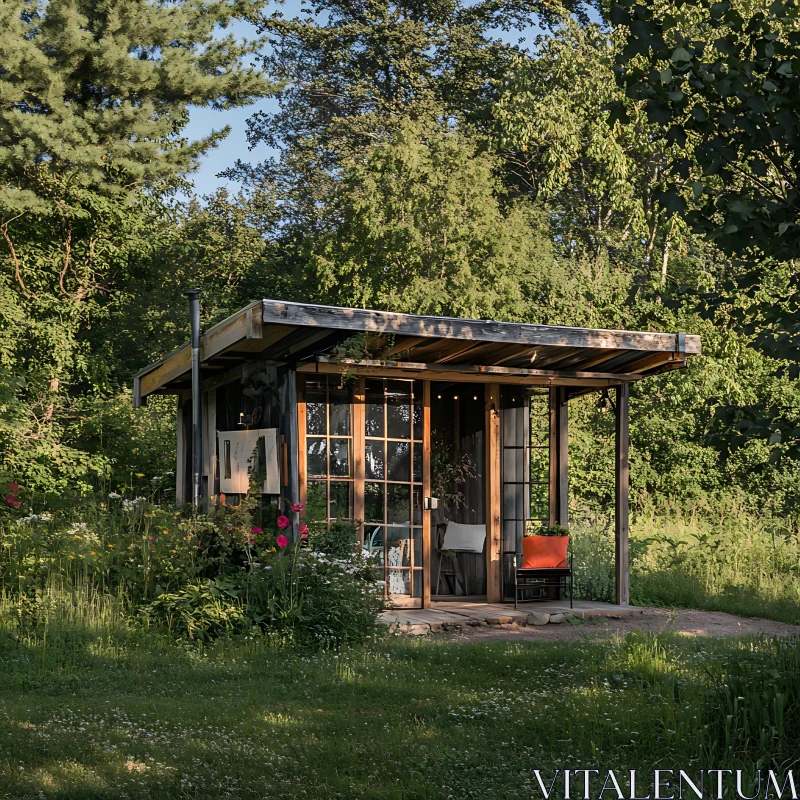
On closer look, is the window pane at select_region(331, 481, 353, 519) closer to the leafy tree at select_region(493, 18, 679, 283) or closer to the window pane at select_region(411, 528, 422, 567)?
the window pane at select_region(411, 528, 422, 567)

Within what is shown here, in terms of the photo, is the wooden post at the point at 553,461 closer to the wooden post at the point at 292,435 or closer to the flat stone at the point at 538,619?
the flat stone at the point at 538,619

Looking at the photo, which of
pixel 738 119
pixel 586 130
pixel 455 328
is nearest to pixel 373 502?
pixel 455 328

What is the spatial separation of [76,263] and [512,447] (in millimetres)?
8829

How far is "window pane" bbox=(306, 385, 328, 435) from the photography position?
8.75 m

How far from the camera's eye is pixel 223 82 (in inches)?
635

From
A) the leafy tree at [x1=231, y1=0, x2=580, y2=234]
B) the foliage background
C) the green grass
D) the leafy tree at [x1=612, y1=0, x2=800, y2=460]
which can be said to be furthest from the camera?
the leafy tree at [x1=231, y1=0, x2=580, y2=234]

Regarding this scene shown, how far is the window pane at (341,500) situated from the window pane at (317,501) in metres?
0.08

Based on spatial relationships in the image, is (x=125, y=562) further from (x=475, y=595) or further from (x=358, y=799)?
(x=358, y=799)

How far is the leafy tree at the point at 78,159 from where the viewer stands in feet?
46.6

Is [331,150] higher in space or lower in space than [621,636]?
higher

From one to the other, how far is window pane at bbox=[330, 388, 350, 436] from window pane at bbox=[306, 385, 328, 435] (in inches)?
3.4

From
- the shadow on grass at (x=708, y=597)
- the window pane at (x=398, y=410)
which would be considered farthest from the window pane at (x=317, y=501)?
the shadow on grass at (x=708, y=597)

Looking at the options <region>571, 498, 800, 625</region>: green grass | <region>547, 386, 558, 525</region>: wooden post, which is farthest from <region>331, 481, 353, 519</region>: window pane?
<region>571, 498, 800, 625</region>: green grass

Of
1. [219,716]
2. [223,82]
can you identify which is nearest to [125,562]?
[219,716]
